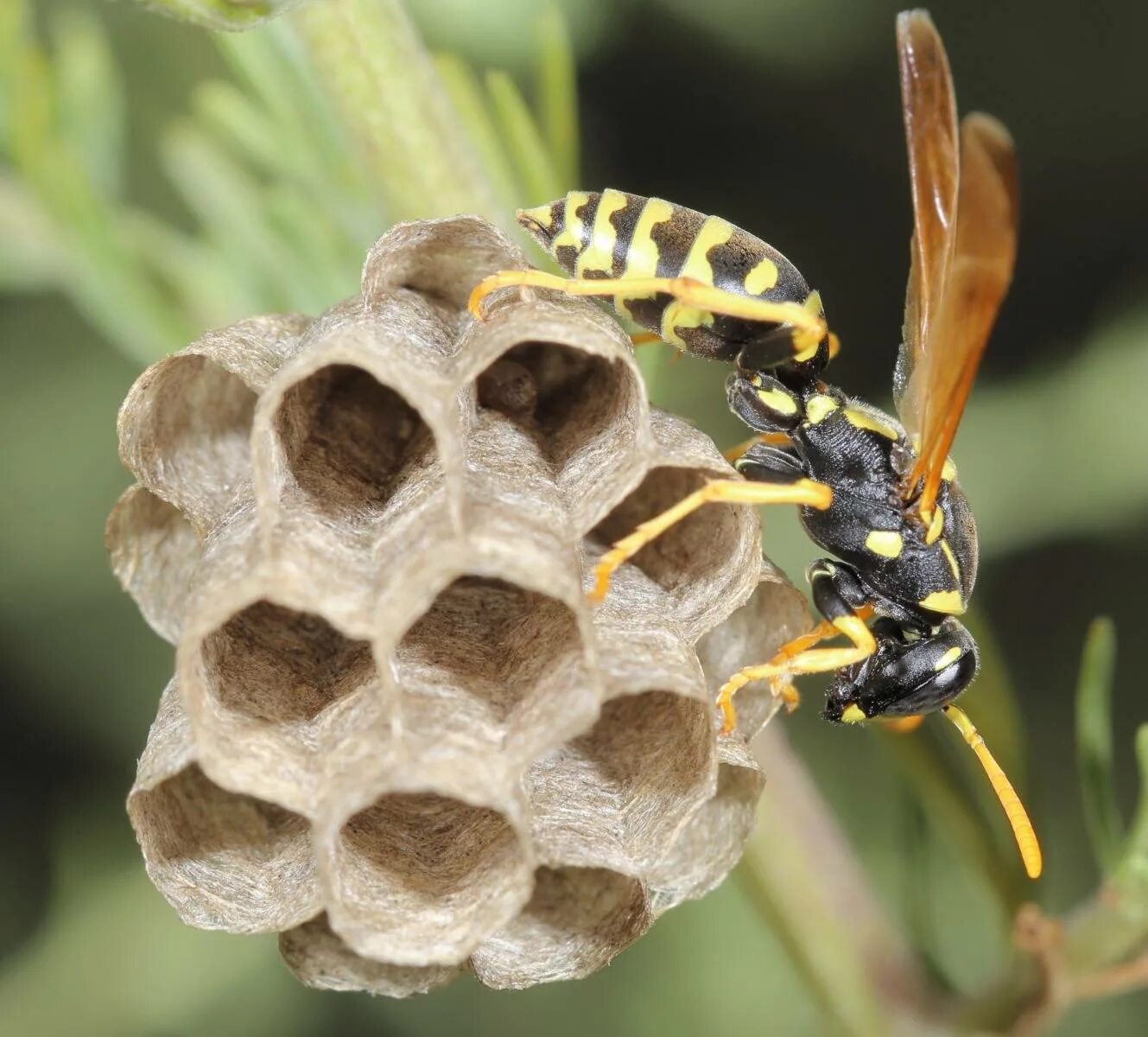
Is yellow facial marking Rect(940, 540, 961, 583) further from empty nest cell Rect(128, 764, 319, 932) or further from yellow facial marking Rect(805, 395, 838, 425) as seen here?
empty nest cell Rect(128, 764, 319, 932)

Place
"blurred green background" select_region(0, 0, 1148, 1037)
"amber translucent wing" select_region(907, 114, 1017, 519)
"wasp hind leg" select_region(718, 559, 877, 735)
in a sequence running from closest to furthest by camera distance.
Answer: "amber translucent wing" select_region(907, 114, 1017, 519)
"wasp hind leg" select_region(718, 559, 877, 735)
"blurred green background" select_region(0, 0, 1148, 1037)

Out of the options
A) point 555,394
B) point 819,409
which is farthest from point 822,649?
point 555,394

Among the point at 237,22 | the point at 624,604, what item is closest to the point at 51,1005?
the point at 624,604

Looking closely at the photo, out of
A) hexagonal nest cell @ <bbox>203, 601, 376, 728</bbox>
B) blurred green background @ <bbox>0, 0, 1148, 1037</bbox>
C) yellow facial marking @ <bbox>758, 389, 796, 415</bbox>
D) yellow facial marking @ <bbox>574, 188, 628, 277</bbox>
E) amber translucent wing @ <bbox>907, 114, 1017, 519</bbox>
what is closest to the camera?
amber translucent wing @ <bbox>907, 114, 1017, 519</bbox>

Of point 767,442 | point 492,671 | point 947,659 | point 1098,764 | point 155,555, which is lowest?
point 1098,764

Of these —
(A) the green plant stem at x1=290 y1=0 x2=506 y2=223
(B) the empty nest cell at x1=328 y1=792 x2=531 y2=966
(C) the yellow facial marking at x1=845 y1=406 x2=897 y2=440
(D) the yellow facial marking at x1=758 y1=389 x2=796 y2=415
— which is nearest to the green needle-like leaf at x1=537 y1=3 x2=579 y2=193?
(A) the green plant stem at x1=290 y1=0 x2=506 y2=223

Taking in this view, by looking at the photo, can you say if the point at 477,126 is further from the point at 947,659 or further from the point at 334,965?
the point at 334,965
